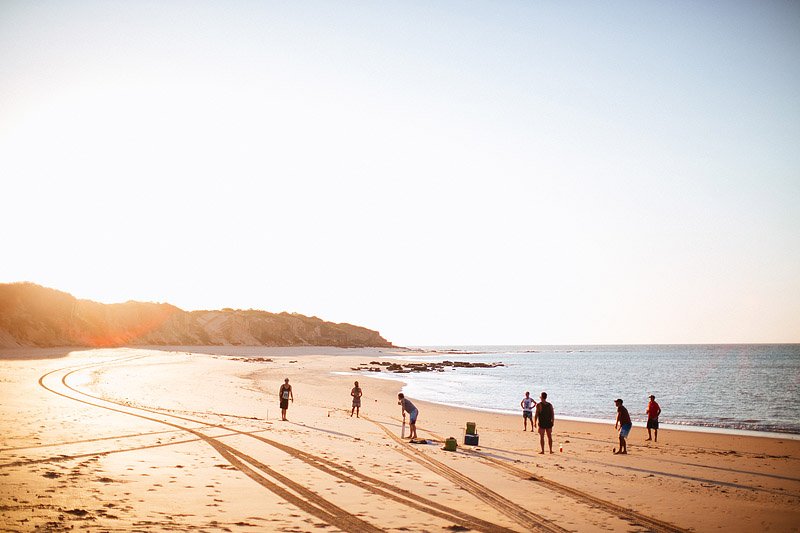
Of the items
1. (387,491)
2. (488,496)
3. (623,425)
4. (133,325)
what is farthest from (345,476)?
(133,325)

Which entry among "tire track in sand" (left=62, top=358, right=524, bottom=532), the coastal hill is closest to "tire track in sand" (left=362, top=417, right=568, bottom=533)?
"tire track in sand" (left=62, top=358, right=524, bottom=532)

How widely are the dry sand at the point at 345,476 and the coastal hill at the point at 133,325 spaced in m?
64.5

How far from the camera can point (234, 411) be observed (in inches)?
879

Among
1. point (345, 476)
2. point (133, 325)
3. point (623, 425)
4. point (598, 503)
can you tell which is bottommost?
point (598, 503)

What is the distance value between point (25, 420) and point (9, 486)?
8473 mm

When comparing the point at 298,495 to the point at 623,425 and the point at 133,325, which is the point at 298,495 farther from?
the point at 133,325

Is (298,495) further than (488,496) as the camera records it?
No

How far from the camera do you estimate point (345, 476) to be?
437 inches

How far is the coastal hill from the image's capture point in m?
74.4

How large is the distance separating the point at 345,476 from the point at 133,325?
103 m

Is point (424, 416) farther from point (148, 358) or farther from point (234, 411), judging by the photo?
point (148, 358)

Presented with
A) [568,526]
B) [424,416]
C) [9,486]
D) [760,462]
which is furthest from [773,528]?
[424,416]

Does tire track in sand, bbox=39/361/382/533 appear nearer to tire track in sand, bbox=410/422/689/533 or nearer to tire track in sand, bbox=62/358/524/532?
tire track in sand, bbox=62/358/524/532

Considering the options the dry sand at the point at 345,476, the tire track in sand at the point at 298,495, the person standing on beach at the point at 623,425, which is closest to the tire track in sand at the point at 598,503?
the dry sand at the point at 345,476
